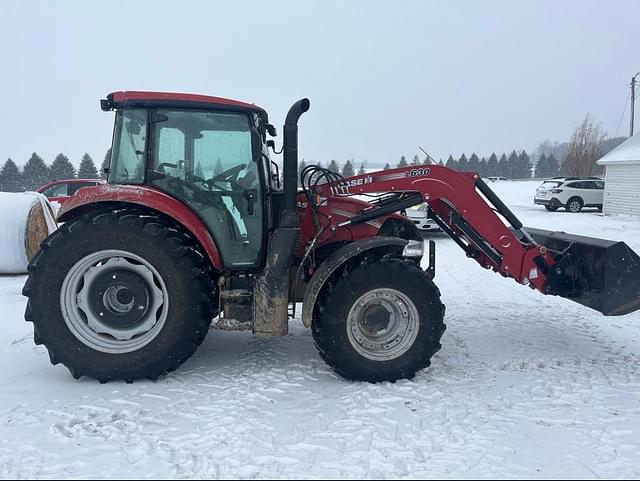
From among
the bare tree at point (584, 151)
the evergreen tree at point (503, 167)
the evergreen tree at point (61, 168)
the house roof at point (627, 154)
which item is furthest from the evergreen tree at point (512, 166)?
the evergreen tree at point (61, 168)

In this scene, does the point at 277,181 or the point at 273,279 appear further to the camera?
the point at 277,181

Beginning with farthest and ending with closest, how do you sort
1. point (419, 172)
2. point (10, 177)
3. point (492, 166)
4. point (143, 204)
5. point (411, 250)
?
1. point (492, 166)
2. point (10, 177)
3. point (419, 172)
4. point (411, 250)
5. point (143, 204)

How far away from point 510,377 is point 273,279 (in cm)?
226

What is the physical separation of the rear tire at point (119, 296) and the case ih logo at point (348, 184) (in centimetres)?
144

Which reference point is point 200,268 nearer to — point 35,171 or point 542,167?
point 35,171

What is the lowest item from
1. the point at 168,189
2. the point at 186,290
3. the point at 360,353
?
the point at 360,353

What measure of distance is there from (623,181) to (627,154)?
4.58 feet

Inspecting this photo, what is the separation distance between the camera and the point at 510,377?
14.3ft

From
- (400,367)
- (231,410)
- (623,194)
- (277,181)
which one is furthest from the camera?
(623,194)

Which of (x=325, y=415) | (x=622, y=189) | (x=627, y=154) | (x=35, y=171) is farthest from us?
(x=35, y=171)

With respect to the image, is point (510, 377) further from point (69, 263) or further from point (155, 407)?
point (69, 263)

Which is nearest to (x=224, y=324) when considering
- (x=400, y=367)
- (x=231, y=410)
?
(x=231, y=410)

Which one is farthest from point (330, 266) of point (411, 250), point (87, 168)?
point (87, 168)

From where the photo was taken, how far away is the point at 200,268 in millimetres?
4172
